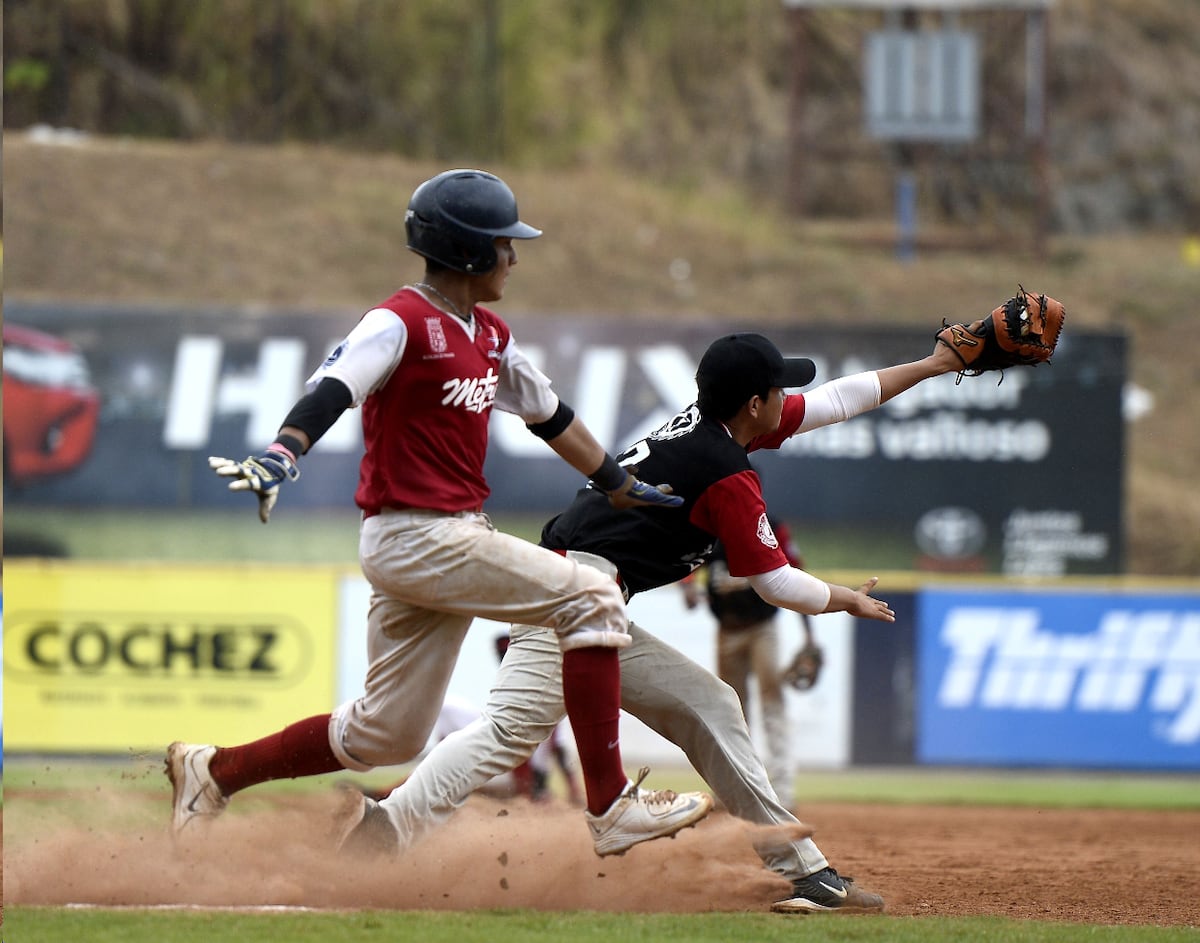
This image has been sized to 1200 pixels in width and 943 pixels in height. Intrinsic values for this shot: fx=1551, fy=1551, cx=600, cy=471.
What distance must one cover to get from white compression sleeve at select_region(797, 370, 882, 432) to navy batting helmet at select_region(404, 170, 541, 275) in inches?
56.4

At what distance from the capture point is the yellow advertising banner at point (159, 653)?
12.7 metres

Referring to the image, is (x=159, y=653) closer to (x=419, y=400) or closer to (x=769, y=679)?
(x=769, y=679)

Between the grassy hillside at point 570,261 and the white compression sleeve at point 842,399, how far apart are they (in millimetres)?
15641

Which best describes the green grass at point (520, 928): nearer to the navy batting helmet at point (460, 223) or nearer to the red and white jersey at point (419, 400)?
the red and white jersey at point (419, 400)

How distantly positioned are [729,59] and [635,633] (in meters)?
29.7

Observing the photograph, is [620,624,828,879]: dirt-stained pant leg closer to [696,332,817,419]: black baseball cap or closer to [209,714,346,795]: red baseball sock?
[696,332,817,419]: black baseball cap

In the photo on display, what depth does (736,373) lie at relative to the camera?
5.45 m

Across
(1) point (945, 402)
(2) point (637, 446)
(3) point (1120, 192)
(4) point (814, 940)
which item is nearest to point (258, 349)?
(1) point (945, 402)

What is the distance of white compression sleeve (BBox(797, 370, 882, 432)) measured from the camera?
232 inches

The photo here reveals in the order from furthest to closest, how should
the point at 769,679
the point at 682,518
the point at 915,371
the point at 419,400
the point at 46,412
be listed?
the point at 46,412 < the point at 769,679 < the point at 915,371 < the point at 682,518 < the point at 419,400

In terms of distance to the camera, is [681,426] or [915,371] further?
[915,371]

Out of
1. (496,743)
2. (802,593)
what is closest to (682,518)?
(802,593)

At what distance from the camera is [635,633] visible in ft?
18.4

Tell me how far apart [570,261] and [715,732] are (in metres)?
19.0
